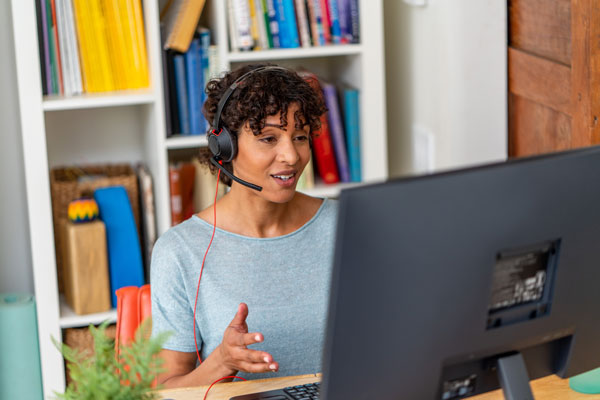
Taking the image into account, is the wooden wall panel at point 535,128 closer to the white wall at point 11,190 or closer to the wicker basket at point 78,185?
the wicker basket at point 78,185

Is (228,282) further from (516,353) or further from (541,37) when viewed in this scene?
A: (541,37)

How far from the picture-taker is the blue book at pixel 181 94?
8.09ft

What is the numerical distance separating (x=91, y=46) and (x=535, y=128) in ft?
4.31

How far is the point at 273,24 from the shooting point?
250 cm

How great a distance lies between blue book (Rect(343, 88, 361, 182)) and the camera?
262cm

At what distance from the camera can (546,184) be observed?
945mm

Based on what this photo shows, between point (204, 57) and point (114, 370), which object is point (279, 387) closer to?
point (114, 370)

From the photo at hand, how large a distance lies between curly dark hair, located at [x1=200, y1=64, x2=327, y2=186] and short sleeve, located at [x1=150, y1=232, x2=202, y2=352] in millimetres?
240

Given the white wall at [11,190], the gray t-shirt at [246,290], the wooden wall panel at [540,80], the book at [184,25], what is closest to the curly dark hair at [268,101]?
the gray t-shirt at [246,290]

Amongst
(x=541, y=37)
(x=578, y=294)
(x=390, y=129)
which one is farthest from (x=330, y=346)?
(x=390, y=129)

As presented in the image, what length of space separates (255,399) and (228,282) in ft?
1.28

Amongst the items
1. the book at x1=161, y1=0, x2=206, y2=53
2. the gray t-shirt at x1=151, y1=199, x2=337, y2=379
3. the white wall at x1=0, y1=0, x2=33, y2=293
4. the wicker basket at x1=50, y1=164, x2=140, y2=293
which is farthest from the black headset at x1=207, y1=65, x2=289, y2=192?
the white wall at x1=0, y1=0, x2=33, y2=293

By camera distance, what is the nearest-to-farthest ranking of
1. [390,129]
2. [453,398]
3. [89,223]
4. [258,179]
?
[453,398], [258,179], [89,223], [390,129]

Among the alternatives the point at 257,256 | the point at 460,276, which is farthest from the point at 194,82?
the point at 460,276
